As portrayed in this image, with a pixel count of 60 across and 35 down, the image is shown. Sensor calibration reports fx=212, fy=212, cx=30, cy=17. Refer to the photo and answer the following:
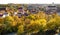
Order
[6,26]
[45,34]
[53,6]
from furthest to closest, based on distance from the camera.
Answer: [53,6] < [6,26] < [45,34]

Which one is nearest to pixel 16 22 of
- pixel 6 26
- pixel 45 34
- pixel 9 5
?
pixel 6 26

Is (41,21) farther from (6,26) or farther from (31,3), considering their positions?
(31,3)

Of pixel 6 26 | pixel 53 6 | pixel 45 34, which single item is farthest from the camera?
pixel 53 6

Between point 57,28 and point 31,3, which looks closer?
point 57,28

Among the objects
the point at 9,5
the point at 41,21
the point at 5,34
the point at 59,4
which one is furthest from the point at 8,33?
the point at 59,4

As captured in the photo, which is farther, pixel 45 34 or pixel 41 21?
pixel 41 21

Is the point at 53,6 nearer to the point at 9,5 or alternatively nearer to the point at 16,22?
the point at 9,5

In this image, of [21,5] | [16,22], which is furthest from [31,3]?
[16,22]

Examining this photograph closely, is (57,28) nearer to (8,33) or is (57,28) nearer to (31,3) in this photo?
(8,33)
